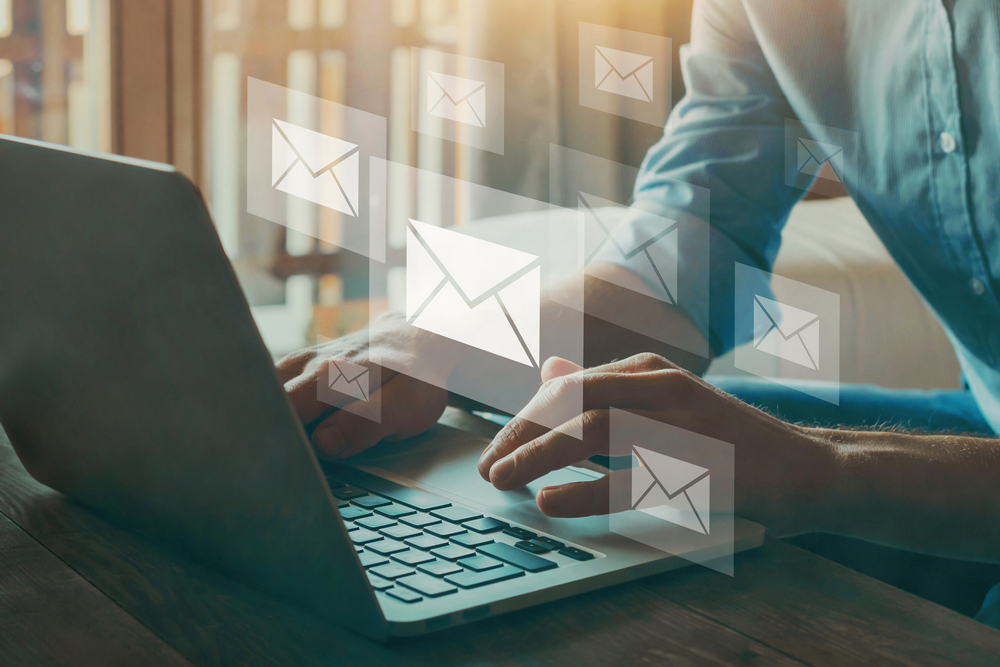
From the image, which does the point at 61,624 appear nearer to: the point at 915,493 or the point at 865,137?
the point at 915,493

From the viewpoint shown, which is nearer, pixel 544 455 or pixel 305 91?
pixel 544 455

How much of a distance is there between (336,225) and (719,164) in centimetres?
218

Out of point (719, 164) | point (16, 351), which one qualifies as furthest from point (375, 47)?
point (16, 351)

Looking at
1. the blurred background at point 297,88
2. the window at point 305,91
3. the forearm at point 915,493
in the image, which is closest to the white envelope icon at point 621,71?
the blurred background at point 297,88

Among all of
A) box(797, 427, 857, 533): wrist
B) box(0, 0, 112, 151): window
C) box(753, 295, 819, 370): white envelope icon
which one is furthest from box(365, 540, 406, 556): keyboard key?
box(0, 0, 112, 151): window

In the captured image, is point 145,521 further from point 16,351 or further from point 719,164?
point 719,164

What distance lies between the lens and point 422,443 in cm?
55

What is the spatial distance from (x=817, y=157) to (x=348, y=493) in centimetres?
77

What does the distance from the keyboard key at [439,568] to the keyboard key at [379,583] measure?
18 millimetres

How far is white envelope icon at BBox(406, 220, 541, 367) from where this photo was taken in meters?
0.66

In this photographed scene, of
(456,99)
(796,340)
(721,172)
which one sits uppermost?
(456,99)

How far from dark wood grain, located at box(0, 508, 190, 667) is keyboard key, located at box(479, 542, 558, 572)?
13cm

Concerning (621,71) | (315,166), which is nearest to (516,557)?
(315,166)

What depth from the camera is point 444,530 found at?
38 cm
